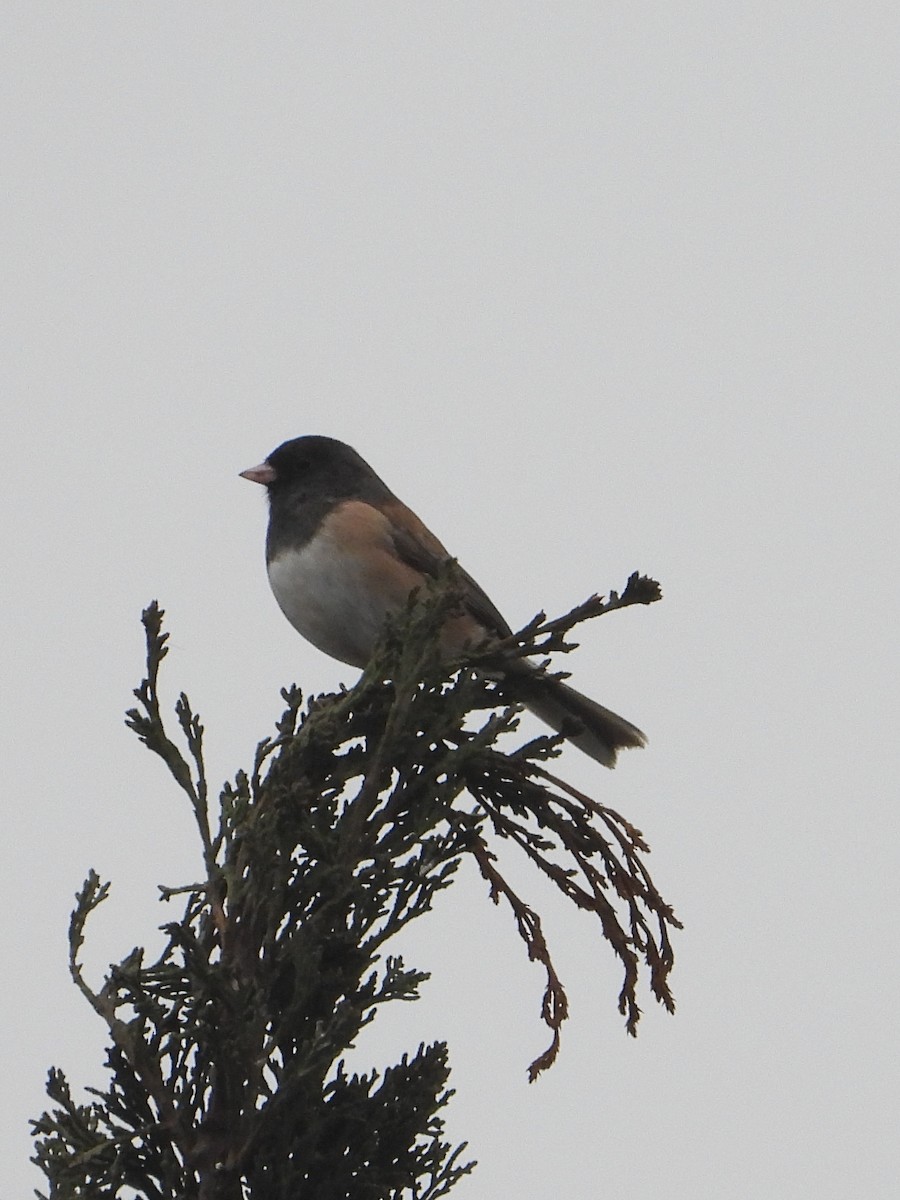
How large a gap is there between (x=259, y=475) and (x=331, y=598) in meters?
0.54

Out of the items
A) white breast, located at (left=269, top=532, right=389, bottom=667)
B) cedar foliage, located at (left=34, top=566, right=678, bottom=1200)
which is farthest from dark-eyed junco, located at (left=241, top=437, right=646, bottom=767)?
cedar foliage, located at (left=34, top=566, right=678, bottom=1200)

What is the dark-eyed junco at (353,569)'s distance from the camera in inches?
134

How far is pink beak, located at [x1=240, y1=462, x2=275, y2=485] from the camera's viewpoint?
378cm

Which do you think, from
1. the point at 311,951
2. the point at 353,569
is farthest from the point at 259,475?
the point at 311,951

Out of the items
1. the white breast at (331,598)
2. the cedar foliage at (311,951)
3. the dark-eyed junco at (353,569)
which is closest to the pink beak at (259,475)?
the dark-eyed junco at (353,569)

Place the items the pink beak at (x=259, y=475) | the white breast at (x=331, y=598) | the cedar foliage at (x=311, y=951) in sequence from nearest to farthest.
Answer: the cedar foliage at (x=311, y=951), the white breast at (x=331, y=598), the pink beak at (x=259, y=475)

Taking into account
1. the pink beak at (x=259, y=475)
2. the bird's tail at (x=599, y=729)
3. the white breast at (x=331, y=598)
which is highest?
the pink beak at (x=259, y=475)

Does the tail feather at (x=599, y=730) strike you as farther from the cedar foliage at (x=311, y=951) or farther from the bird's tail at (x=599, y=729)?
the cedar foliage at (x=311, y=951)

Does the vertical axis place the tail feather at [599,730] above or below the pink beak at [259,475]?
below

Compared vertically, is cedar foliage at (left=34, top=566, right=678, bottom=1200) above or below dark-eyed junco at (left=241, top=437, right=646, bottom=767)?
below

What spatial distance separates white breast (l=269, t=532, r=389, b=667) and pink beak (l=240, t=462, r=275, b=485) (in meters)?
0.36

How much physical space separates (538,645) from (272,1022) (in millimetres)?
717

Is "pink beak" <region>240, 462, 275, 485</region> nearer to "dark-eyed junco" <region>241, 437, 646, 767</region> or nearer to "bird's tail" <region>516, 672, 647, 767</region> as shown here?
"dark-eyed junco" <region>241, 437, 646, 767</region>

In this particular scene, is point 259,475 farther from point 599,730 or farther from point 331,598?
point 599,730
